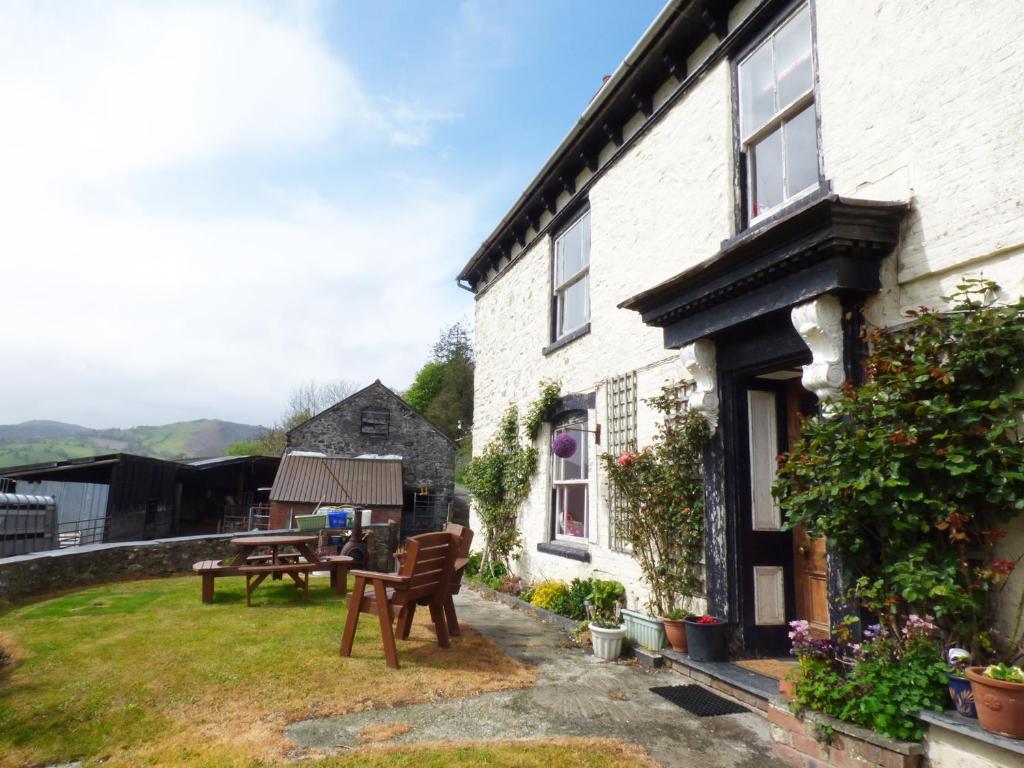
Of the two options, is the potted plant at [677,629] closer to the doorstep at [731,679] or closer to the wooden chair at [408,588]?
the doorstep at [731,679]

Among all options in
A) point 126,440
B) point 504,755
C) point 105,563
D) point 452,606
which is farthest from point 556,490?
point 126,440

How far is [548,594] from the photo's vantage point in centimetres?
778

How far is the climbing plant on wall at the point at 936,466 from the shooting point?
10.3 ft

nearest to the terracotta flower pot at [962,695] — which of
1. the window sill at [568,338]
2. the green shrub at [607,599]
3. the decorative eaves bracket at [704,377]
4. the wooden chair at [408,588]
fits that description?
the decorative eaves bracket at [704,377]

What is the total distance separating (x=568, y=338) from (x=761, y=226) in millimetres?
3832

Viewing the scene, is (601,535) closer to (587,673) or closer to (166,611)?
(587,673)

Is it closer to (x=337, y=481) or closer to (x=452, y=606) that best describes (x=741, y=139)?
(x=452, y=606)

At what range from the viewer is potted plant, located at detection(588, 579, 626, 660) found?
18.5ft

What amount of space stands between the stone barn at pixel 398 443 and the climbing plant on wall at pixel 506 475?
15.9m

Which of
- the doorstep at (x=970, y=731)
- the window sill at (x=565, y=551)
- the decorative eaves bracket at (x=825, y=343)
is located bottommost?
the doorstep at (x=970, y=731)

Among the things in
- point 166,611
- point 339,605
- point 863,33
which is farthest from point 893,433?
point 166,611

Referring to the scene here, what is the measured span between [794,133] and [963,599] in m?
3.85

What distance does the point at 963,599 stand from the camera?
3115 millimetres

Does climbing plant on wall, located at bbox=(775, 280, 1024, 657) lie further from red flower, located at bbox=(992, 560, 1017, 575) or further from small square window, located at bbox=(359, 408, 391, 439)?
small square window, located at bbox=(359, 408, 391, 439)
